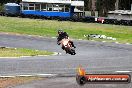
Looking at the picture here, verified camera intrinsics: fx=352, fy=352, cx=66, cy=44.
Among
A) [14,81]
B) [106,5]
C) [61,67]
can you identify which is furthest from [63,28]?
[106,5]

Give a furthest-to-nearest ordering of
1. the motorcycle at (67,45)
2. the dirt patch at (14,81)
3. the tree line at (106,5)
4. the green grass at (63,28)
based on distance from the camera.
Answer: the tree line at (106,5), the green grass at (63,28), the dirt patch at (14,81), the motorcycle at (67,45)

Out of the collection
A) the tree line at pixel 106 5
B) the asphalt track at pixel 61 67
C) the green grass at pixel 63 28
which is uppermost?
the tree line at pixel 106 5

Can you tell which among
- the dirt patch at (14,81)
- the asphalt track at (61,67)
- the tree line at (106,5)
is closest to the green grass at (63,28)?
the asphalt track at (61,67)

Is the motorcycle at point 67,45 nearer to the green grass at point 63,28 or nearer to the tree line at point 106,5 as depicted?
the green grass at point 63,28

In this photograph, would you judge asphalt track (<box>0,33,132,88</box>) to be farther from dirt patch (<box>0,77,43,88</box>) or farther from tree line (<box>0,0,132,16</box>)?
tree line (<box>0,0,132,16</box>)

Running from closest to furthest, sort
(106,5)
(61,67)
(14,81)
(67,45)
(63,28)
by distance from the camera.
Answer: (67,45) → (14,81) → (61,67) → (63,28) → (106,5)

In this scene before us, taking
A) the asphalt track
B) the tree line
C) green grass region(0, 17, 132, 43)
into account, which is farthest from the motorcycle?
the tree line

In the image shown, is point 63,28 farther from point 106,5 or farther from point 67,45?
point 106,5

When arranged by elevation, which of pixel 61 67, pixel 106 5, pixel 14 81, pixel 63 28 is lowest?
pixel 61 67

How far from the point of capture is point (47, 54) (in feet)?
113

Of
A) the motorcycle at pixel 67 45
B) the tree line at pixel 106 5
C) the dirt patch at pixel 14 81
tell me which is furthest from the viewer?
the tree line at pixel 106 5

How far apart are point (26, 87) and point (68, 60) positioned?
502 inches

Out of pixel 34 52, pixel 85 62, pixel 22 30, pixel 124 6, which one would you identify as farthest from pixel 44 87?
pixel 124 6

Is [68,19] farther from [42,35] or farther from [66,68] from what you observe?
[66,68]
